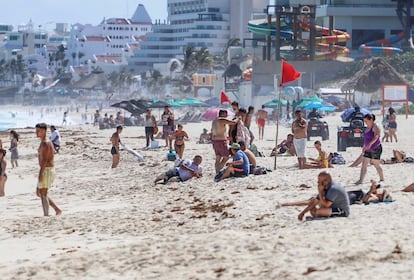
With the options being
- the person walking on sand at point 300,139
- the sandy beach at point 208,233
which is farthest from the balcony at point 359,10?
the person walking on sand at point 300,139

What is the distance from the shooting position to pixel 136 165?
70.6ft


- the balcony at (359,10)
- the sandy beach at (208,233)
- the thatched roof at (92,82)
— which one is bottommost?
the sandy beach at (208,233)

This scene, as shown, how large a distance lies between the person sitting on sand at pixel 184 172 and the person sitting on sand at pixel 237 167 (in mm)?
897

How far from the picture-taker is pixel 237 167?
15531mm

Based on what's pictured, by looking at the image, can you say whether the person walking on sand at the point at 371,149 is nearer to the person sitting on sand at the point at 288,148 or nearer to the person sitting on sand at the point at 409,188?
the person sitting on sand at the point at 409,188

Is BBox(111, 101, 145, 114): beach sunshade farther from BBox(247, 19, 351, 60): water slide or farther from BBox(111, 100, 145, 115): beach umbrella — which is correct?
BBox(247, 19, 351, 60): water slide

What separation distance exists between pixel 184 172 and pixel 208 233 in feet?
18.2

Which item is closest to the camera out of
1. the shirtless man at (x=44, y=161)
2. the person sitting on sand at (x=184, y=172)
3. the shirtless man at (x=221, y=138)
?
the shirtless man at (x=44, y=161)

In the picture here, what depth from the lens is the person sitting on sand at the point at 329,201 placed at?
1091cm

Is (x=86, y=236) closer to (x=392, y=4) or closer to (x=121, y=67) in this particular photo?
(x=392, y=4)

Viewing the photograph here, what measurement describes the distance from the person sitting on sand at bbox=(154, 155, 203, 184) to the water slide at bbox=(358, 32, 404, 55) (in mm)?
51826

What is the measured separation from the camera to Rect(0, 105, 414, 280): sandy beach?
903 centimetres

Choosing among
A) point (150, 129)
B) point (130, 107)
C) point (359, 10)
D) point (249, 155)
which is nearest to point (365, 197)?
point (249, 155)

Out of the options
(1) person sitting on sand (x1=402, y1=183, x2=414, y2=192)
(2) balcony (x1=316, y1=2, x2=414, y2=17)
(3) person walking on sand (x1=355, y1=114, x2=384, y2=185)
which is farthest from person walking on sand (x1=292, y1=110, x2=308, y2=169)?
(2) balcony (x1=316, y1=2, x2=414, y2=17)
